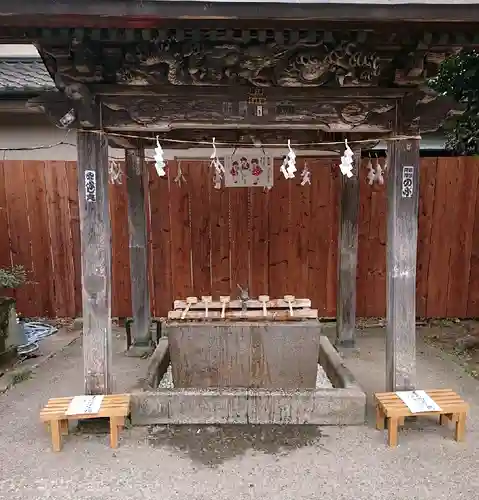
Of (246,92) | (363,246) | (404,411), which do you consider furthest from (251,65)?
(363,246)

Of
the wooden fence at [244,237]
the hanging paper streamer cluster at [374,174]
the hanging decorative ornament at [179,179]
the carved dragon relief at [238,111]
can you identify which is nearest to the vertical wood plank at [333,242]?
the wooden fence at [244,237]

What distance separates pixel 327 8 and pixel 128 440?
11.1 ft

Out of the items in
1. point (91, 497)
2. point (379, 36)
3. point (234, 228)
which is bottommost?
point (91, 497)

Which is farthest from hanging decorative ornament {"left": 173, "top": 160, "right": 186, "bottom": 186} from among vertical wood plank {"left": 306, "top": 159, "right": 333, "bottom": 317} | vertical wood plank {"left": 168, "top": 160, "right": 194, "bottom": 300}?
vertical wood plank {"left": 306, "top": 159, "right": 333, "bottom": 317}

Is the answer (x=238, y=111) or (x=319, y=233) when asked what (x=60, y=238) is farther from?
(x=238, y=111)

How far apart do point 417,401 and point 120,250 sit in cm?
455

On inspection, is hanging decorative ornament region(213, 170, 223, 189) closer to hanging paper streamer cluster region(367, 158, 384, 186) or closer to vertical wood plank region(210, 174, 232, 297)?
vertical wood plank region(210, 174, 232, 297)

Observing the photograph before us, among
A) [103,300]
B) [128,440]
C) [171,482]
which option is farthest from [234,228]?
[171,482]

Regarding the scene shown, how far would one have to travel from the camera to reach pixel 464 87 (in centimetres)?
593

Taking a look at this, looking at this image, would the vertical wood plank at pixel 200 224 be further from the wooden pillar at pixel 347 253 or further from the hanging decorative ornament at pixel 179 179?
the wooden pillar at pixel 347 253

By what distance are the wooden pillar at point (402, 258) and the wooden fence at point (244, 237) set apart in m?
2.76

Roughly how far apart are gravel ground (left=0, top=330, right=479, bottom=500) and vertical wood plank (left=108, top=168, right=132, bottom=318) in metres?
2.72

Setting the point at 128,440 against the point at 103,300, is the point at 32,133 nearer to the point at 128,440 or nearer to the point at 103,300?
the point at 103,300

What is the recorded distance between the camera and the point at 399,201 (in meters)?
3.70
